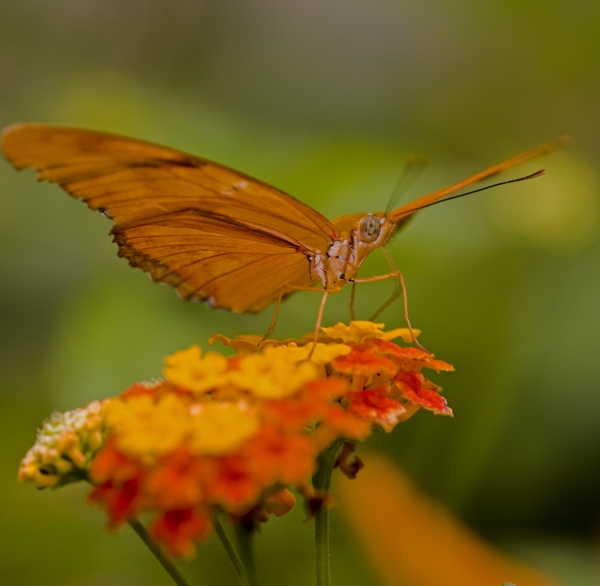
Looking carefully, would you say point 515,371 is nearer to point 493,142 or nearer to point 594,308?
point 594,308

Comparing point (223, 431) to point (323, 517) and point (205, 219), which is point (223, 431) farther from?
point (205, 219)

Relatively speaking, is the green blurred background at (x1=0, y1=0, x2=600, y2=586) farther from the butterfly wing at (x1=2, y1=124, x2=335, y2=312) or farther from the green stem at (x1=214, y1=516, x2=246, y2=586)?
the green stem at (x1=214, y1=516, x2=246, y2=586)

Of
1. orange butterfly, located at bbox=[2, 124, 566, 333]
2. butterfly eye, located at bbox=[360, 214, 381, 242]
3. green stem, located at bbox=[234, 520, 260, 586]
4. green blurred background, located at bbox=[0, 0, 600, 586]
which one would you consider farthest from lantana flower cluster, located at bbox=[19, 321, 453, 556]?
green blurred background, located at bbox=[0, 0, 600, 586]

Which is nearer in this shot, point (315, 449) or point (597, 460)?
point (315, 449)

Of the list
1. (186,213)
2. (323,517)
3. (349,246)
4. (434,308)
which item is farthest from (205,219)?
(434,308)

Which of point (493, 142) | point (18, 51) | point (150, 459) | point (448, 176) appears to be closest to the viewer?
point (150, 459)

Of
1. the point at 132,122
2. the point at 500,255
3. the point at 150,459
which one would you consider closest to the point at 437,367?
the point at 150,459

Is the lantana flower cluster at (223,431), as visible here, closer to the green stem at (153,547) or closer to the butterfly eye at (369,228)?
the green stem at (153,547)
